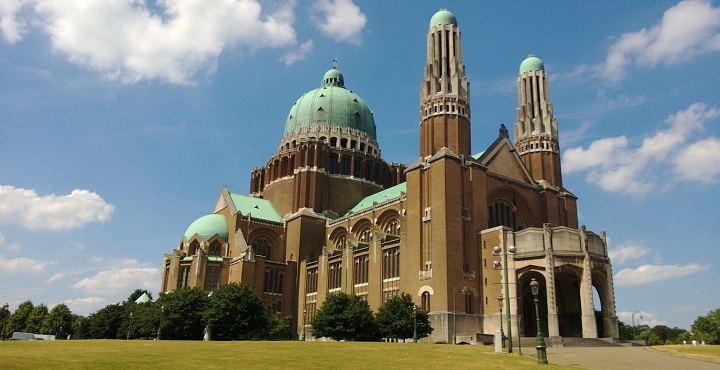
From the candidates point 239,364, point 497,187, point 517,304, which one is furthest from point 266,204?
point 239,364

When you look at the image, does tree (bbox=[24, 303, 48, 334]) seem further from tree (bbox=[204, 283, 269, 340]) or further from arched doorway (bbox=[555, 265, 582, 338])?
arched doorway (bbox=[555, 265, 582, 338])

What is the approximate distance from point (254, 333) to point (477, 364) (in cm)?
3662

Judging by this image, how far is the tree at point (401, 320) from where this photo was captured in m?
48.8

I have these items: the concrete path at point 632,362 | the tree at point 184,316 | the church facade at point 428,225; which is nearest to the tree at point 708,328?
the church facade at point 428,225

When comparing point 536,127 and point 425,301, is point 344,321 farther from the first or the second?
point 536,127

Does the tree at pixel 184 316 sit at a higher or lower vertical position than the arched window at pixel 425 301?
lower

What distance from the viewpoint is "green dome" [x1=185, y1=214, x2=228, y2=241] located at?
77938 mm

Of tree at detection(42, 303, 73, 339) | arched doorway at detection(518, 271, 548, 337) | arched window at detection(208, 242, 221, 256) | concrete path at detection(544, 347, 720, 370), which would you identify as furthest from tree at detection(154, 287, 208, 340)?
tree at detection(42, 303, 73, 339)

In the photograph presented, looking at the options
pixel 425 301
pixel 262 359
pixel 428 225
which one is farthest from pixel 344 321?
pixel 262 359

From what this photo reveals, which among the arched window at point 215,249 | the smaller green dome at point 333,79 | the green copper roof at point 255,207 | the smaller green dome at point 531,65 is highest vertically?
the smaller green dome at point 333,79

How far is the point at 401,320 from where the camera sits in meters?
48.8

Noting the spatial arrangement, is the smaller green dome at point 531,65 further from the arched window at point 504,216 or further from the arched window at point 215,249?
the arched window at point 215,249

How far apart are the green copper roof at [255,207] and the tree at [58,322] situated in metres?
55.4

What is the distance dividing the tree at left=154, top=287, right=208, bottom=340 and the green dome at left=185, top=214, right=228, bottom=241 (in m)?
22.6
